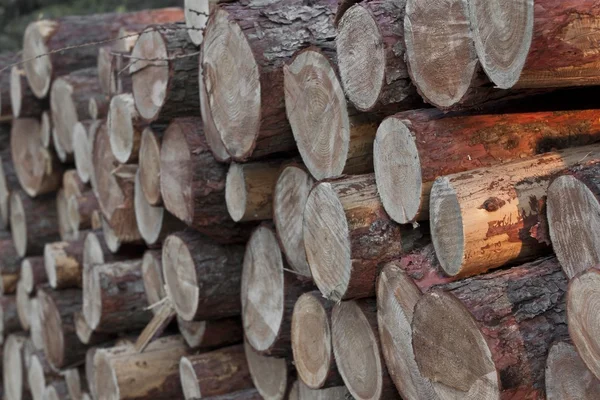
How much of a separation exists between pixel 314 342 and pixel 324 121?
62 cm

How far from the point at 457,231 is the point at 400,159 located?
0.25m

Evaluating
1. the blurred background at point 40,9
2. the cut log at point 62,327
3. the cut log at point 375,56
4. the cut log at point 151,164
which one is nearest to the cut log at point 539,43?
the cut log at point 375,56

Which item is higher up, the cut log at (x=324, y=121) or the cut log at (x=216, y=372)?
the cut log at (x=324, y=121)

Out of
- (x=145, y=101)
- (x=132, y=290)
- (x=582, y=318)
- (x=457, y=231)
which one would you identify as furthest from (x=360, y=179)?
(x=132, y=290)

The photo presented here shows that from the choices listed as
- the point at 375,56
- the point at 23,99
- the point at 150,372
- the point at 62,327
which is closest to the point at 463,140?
the point at 375,56

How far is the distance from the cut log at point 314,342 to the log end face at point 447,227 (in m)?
0.56

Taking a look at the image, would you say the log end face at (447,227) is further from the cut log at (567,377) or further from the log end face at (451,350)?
the cut log at (567,377)

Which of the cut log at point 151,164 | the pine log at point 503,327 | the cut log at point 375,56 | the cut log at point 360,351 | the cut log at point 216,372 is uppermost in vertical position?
the cut log at point 375,56

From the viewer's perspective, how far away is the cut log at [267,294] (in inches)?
110

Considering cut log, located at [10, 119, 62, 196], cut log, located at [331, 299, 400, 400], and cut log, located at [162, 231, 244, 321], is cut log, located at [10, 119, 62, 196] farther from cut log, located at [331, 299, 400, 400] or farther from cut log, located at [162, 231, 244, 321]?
cut log, located at [331, 299, 400, 400]

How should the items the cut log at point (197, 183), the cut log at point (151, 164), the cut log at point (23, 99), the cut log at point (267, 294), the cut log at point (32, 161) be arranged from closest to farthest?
the cut log at point (267, 294) < the cut log at point (197, 183) < the cut log at point (151, 164) < the cut log at point (23, 99) < the cut log at point (32, 161)

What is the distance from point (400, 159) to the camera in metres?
2.13

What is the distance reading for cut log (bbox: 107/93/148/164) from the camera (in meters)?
3.49

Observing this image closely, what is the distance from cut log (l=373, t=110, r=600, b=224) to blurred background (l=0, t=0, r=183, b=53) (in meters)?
5.60
